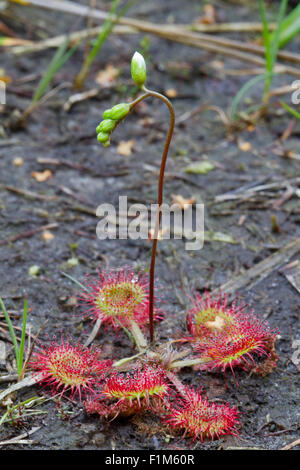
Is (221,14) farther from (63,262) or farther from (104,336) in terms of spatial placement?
(104,336)

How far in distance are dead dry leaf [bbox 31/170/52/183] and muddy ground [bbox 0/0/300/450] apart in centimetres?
4

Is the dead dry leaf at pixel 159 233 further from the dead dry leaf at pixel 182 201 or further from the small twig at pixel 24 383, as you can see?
the small twig at pixel 24 383

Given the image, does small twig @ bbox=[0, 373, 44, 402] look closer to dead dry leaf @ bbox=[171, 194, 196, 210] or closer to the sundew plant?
the sundew plant

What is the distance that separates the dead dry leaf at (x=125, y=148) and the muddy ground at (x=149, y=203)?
38mm

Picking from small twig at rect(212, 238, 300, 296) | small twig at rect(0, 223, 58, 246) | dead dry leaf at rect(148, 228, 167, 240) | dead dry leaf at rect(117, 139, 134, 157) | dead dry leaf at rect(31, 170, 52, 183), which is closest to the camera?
small twig at rect(212, 238, 300, 296)

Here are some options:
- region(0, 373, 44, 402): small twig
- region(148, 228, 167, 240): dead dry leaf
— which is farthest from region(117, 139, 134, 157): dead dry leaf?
region(0, 373, 44, 402): small twig

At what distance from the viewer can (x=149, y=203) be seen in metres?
3.37

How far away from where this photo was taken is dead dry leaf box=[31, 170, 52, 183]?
3.44 meters

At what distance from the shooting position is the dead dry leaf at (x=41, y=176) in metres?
3.44

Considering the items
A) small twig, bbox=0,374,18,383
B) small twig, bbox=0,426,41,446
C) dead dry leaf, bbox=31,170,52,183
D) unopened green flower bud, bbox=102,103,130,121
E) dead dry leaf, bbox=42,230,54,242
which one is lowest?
small twig, bbox=0,426,41,446

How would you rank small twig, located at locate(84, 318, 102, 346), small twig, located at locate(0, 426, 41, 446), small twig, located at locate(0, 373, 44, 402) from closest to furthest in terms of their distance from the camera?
small twig, located at locate(0, 426, 41, 446), small twig, located at locate(0, 373, 44, 402), small twig, located at locate(84, 318, 102, 346)

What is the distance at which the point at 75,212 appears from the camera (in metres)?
3.27

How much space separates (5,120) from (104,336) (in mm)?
2028
